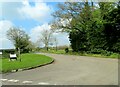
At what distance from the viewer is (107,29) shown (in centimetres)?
4025

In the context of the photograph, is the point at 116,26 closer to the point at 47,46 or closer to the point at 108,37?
the point at 108,37

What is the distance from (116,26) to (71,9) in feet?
63.3

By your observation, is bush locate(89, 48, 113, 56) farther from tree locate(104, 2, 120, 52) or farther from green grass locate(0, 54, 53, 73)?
green grass locate(0, 54, 53, 73)

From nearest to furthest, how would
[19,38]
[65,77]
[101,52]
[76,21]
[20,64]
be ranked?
[65,77], [20,64], [101,52], [76,21], [19,38]

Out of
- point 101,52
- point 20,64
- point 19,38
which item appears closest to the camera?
point 20,64

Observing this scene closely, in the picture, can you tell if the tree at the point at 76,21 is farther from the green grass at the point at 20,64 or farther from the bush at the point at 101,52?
the green grass at the point at 20,64

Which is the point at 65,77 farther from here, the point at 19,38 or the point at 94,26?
the point at 19,38

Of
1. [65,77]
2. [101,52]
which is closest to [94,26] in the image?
[101,52]

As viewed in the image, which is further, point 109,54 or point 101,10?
point 101,10

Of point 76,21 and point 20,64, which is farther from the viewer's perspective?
point 76,21

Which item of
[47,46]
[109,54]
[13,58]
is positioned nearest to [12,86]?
[13,58]

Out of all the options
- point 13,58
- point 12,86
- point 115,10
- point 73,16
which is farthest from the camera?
point 73,16

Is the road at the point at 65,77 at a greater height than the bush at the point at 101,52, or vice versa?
the bush at the point at 101,52

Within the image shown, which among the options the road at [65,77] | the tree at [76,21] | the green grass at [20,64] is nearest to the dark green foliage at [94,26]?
the tree at [76,21]
